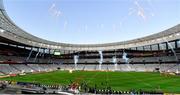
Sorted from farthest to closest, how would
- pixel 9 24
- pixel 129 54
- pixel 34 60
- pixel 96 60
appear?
pixel 96 60 → pixel 129 54 → pixel 34 60 → pixel 9 24

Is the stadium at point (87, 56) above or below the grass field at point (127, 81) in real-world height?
above

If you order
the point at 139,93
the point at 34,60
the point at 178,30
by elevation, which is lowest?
the point at 139,93

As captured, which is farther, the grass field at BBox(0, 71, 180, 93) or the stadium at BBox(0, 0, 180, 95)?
the stadium at BBox(0, 0, 180, 95)

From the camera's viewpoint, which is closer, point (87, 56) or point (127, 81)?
point (127, 81)

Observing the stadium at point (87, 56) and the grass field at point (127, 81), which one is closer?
the grass field at point (127, 81)

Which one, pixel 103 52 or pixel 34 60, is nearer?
pixel 34 60

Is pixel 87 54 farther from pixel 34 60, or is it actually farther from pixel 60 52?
pixel 34 60

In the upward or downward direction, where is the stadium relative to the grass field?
upward

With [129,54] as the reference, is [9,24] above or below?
above

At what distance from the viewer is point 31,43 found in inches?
3819

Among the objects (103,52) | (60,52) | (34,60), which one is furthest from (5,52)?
(103,52)

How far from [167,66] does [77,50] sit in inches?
2005

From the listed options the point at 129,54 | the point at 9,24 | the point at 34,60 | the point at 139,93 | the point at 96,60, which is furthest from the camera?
the point at 96,60

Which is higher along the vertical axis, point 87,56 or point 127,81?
point 87,56
